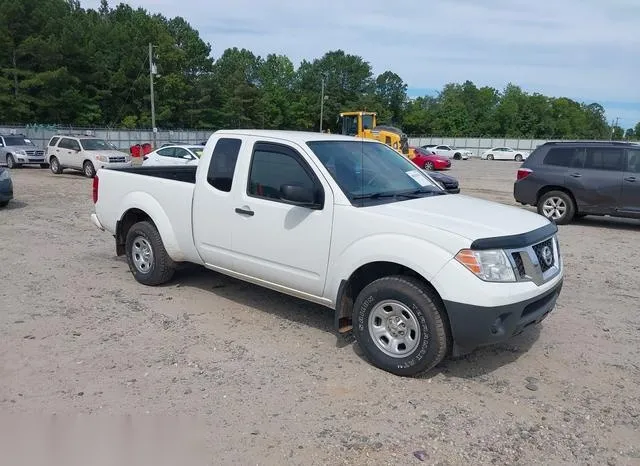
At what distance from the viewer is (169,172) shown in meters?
7.27

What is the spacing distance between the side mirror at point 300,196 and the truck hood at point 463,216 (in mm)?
541

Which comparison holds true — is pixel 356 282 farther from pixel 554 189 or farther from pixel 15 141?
pixel 15 141

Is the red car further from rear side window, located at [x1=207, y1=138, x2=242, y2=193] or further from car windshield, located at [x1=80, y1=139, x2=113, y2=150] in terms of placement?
rear side window, located at [x1=207, y1=138, x2=242, y2=193]

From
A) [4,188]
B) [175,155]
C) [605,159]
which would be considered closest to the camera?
[605,159]

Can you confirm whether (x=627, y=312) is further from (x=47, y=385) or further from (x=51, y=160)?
(x=51, y=160)

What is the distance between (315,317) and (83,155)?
764 inches

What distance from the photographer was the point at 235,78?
84688 millimetres

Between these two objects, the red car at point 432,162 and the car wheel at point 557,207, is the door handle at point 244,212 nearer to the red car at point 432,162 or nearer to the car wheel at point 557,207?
the car wheel at point 557,207

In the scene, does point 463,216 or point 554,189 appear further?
point 554,189

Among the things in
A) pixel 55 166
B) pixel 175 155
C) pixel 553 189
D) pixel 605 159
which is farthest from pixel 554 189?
pixel 55 166

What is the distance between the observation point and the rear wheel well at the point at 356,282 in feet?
14.9

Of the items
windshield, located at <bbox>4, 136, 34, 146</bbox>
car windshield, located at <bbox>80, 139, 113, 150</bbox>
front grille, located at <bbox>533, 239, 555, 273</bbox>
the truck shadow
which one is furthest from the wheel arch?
windshield, located at <bbox>4, 136, 34, 146</bbox>

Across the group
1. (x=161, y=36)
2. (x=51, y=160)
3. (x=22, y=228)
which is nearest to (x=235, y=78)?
(x=161, y=36)

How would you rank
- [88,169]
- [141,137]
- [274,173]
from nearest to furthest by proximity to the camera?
[274,173]
[88,169]
[141,137]
